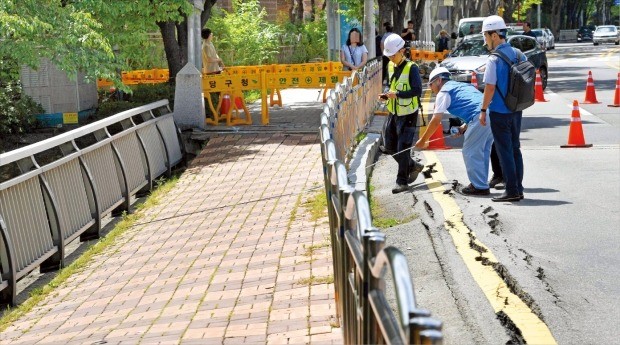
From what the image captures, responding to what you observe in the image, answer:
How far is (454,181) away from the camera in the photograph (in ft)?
43.8

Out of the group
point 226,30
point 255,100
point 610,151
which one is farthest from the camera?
point 226,30

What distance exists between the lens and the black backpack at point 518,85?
11648 mm

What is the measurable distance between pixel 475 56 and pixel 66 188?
19.4 m

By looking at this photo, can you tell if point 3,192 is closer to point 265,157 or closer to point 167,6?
point 265,157

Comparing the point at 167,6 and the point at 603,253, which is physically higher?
the point at 167,6

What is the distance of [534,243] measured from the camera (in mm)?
9883

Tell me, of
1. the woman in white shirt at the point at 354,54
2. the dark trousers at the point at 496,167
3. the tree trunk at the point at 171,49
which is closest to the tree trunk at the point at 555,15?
the woman in white shirt at the point at 354,54

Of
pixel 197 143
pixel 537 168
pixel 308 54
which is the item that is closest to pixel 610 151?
pixel 537 168

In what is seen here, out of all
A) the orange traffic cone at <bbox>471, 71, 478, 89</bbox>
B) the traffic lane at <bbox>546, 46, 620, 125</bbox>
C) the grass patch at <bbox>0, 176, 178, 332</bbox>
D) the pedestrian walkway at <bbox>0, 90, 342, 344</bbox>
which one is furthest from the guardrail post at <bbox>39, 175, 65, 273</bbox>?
the orange traffic cone at <bbox>471, 71, 478, 89</bbox>

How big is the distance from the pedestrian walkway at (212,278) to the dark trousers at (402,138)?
1000 millimetres

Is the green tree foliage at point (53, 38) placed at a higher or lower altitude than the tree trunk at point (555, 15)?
higher

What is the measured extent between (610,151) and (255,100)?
1400 cm

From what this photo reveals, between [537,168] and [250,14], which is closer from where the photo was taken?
[537,168]

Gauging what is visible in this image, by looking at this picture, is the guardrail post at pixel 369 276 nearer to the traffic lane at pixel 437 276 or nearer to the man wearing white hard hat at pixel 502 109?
the traffic lane at pixel 437 276
